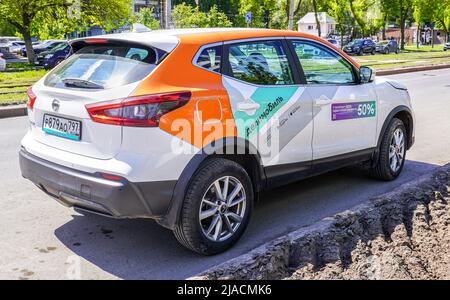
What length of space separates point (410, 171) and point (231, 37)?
3.32m

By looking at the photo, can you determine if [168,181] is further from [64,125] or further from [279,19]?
[279,19]

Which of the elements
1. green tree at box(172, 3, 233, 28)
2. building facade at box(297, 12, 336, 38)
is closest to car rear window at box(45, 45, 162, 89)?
green tree at box(172, 3, 233, 28)

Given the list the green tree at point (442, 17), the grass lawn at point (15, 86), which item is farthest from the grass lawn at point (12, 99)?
the green tree at point (442, 17)

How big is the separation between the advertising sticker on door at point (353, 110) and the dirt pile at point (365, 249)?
35.9 inches

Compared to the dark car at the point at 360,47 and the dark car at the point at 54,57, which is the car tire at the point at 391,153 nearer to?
the dark car at the point at 54,57

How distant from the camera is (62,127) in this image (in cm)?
385

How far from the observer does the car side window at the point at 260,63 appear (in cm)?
417

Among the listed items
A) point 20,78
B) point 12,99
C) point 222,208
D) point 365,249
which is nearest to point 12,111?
point 12,99

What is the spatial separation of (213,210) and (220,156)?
415mm

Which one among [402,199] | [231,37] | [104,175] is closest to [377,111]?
[402,199]

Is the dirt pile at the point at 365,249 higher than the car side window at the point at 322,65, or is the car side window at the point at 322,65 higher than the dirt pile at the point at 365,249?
the car side window at the point at 322,65

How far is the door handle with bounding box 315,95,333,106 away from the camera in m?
4.72

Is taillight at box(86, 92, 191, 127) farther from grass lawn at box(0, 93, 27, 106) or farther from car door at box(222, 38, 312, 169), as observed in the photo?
grass lawn at box(0, 93, 27, 106)

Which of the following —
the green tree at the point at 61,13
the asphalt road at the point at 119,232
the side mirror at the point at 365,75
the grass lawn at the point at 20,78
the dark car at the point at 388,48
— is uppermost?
the green tree at the point at 61,13
